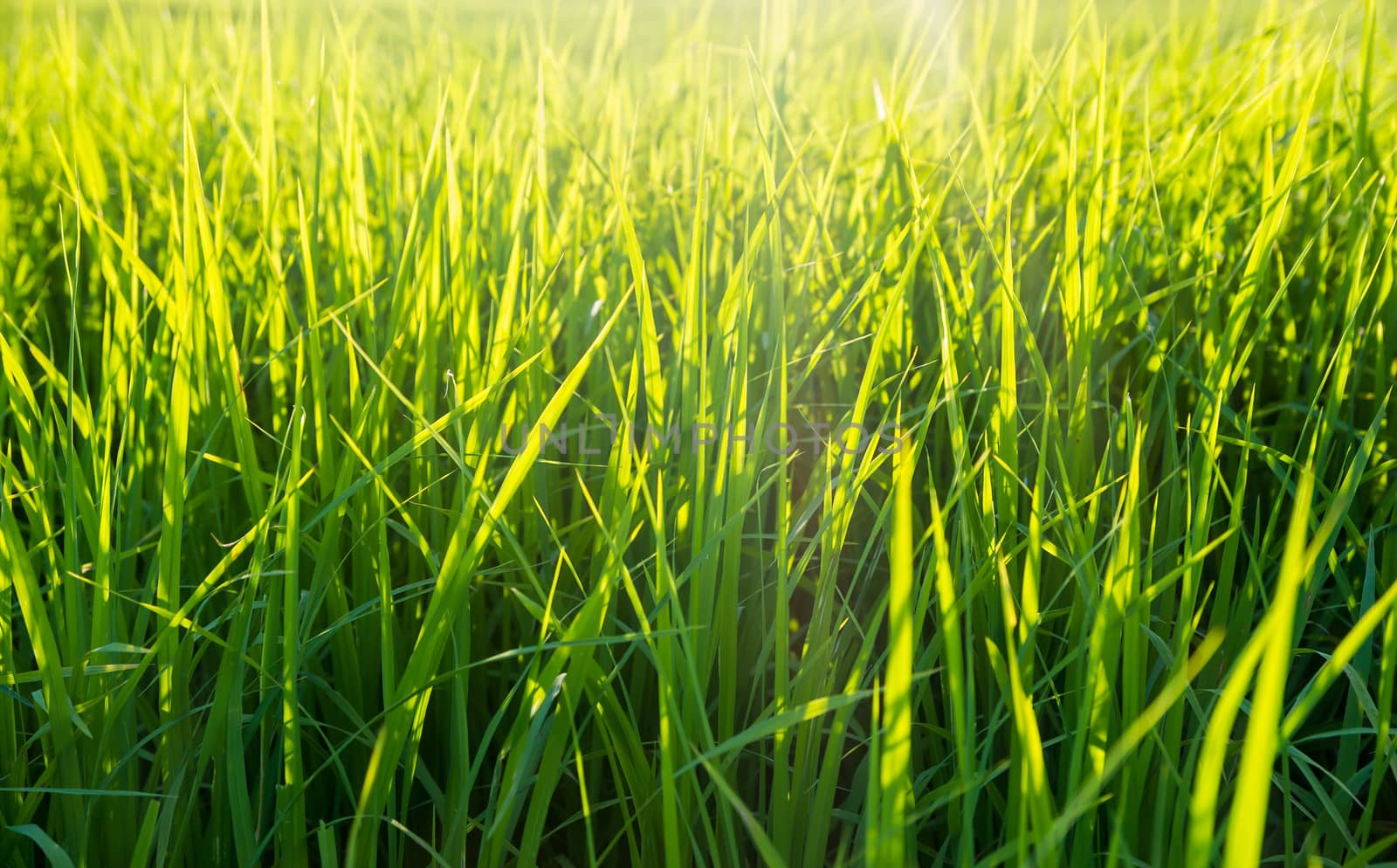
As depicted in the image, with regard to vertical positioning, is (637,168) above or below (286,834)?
above

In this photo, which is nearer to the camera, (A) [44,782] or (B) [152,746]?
(A) [44,782]

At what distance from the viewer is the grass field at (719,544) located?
49cm

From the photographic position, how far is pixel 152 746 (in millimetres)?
638

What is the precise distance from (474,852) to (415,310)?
0.37 meters

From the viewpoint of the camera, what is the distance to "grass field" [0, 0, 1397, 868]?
0.49 meters

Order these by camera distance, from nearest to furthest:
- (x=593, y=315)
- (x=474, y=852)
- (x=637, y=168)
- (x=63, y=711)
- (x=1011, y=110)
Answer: (x=63, y=711) < (x=474, y=852) < (x=593, y=315) < (x=1011, y=110) < (x=637, y=168)

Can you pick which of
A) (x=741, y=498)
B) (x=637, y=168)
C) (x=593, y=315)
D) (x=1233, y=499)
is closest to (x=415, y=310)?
(x=593, y=315)

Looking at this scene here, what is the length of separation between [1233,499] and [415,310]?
1.81 ft

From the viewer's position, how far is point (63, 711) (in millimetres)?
511

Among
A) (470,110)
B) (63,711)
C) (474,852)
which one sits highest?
(470,110)

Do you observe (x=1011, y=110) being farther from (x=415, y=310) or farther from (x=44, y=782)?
(x=44, y=782)

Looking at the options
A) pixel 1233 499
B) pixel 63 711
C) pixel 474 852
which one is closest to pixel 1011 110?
pixel 1233 499

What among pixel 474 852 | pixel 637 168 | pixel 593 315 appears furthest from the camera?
A: pixel 637 168

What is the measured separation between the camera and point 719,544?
569 mm
